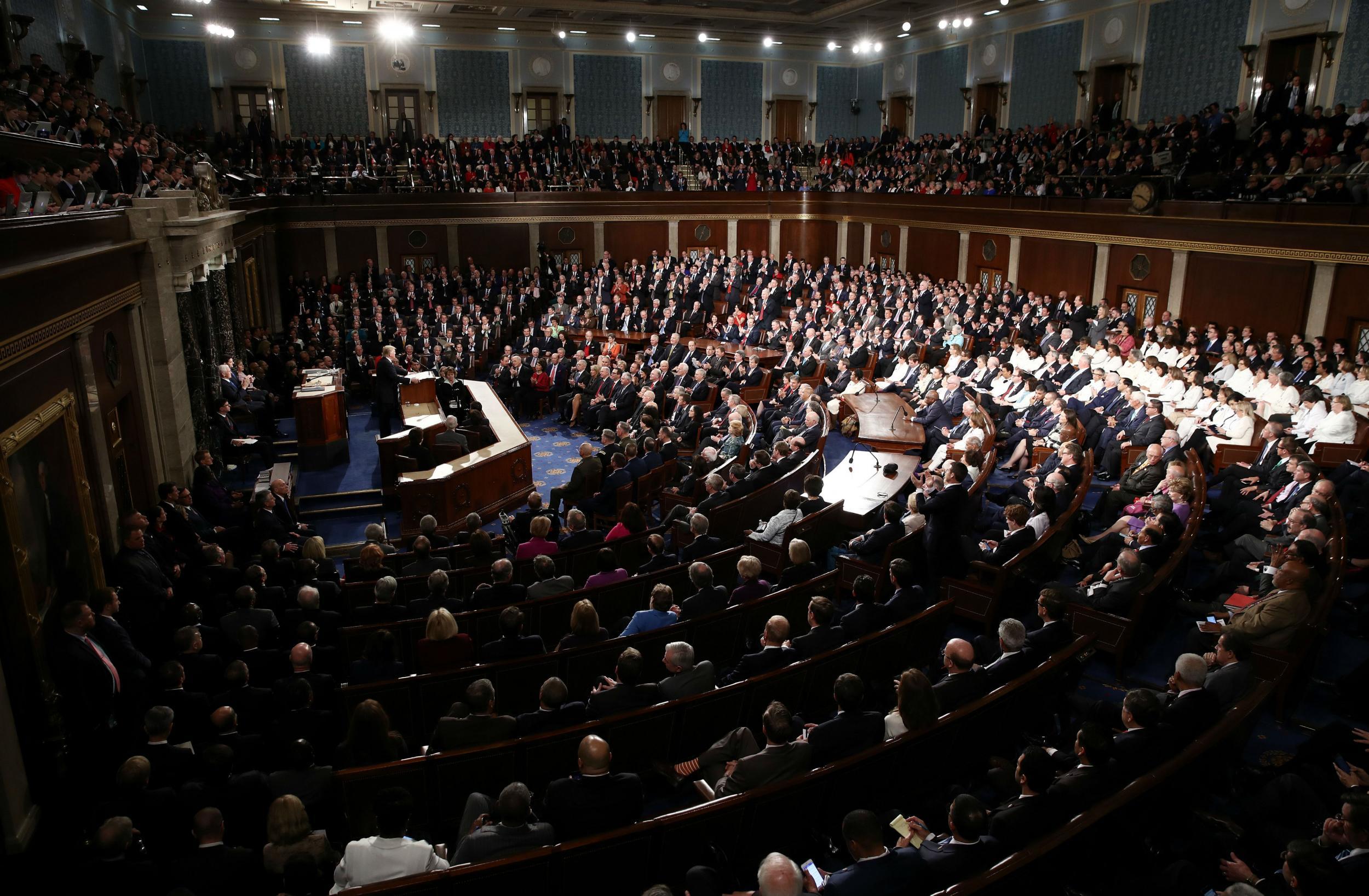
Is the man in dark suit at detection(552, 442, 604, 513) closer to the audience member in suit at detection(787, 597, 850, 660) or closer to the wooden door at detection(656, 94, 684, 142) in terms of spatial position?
the audience member in suit at detection(787, 597, 850, 660)

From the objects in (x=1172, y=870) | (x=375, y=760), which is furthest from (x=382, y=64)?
(x=1172, y=870)

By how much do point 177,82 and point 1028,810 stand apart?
27935 mm

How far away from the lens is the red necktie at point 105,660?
523cm

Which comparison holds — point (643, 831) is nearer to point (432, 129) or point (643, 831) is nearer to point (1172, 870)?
point (1172, 870)

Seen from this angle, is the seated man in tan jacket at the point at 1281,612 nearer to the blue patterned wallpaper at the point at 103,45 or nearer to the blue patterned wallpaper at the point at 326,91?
the blue patterned wallpaper at the point at 103,45

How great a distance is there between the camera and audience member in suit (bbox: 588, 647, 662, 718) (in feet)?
15.5

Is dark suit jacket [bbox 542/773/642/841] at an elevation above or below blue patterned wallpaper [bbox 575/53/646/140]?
below

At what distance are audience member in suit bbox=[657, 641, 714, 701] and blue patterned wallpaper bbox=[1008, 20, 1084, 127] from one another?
21746 mm

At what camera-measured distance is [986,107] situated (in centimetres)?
2483

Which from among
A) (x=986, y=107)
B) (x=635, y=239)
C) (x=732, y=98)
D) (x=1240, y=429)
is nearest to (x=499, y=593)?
(x=1240, y=429)

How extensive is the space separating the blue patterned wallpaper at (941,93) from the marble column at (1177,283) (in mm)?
11577

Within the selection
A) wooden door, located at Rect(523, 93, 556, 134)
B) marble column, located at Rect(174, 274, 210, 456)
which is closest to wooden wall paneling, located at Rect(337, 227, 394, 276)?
wooden door, located at Rect(523, 93, 556, 134)

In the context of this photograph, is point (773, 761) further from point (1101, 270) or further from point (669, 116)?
point (669, 116)

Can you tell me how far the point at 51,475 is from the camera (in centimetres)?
609
